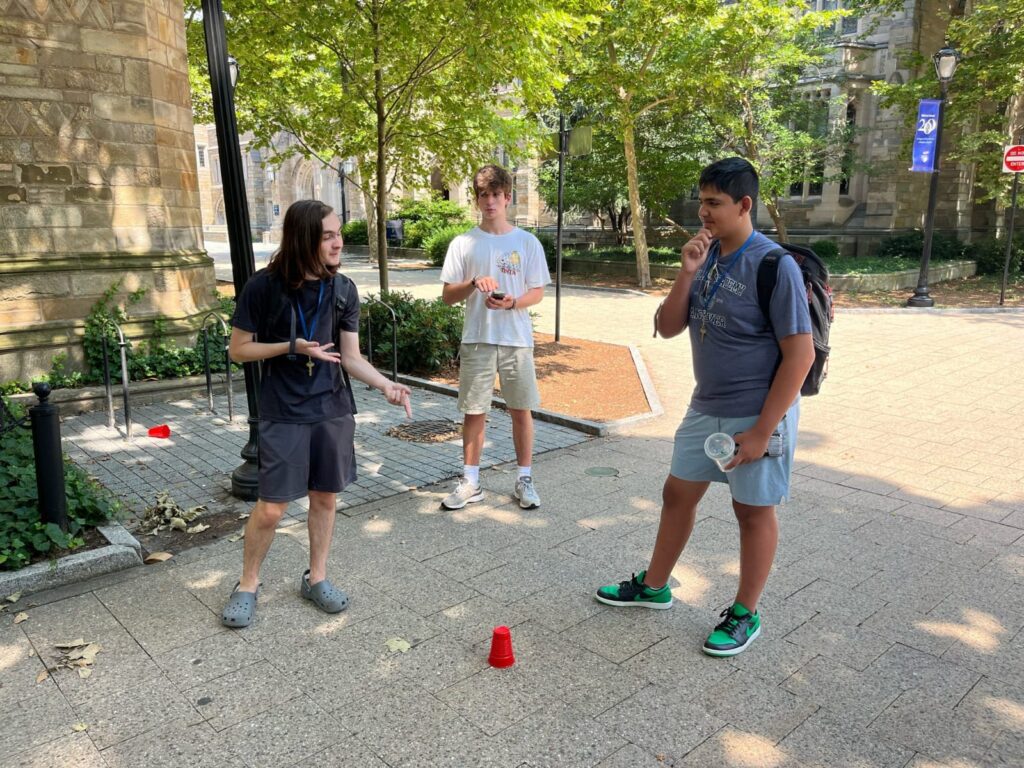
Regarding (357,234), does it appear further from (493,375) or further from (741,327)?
(741,327)

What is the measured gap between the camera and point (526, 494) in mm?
5184

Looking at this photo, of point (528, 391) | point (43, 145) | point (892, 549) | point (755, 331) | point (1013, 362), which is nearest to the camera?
point (755, 331)

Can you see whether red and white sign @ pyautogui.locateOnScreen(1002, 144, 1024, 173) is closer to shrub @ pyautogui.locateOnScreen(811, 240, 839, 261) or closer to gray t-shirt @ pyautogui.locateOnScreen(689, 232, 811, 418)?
shrub @ pyautogui.locateOnScreen(811, 240, 839, 261)

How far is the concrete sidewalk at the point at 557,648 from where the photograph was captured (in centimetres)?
281

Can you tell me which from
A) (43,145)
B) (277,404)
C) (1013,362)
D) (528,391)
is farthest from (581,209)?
(277,404)

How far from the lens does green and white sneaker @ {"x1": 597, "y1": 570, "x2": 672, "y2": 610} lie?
3.79m

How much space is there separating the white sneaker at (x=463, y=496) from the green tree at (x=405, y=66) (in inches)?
226

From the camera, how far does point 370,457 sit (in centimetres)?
637

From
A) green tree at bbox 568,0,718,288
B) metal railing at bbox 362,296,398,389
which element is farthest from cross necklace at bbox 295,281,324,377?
green tree at bbox 568,0,718,288

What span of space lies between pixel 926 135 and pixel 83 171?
1580cm

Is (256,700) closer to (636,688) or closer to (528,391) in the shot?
(636,688)

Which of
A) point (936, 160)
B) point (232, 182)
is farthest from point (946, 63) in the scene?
point (232, 182)

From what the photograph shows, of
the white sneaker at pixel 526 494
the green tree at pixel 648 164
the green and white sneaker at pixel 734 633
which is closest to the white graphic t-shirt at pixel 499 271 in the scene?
the white sneaker at pixel 526 494

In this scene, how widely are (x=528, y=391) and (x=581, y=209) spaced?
24.2 metres
